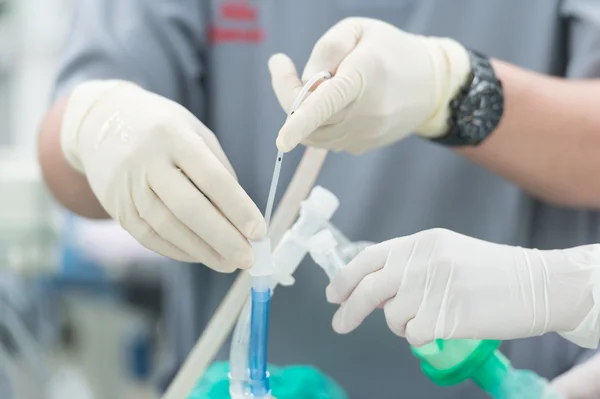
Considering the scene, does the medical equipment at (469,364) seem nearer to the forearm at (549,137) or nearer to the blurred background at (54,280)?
the forearm at (549,137)

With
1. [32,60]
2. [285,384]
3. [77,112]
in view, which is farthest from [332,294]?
[32,60]

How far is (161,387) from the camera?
1.02 m

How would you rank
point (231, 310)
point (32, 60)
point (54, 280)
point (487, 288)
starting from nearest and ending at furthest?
1. point (487, 288)
2. point (231, 310)
3. point (54, 280)
4. point (32, 60)

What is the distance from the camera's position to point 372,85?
2.41 ft

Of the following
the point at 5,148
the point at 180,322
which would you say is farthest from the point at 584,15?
the point at 5,148

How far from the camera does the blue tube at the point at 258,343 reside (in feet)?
2.10

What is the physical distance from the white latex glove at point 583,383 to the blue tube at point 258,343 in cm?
31

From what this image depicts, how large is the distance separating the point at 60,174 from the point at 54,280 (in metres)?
0.97

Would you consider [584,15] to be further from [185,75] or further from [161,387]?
[161,387]

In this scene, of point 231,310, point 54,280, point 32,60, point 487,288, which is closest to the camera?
point 487,288

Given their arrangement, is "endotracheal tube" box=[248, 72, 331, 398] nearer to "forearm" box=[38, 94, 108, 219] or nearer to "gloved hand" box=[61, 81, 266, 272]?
"gloved hand" box=[61, 81, 266, 272]

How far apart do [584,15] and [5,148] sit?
1.84 meters

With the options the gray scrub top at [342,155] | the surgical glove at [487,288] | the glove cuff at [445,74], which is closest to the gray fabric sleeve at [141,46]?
the gray scrub top at [342,155]

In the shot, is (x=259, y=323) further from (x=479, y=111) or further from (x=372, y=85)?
(x=479, y=111)
